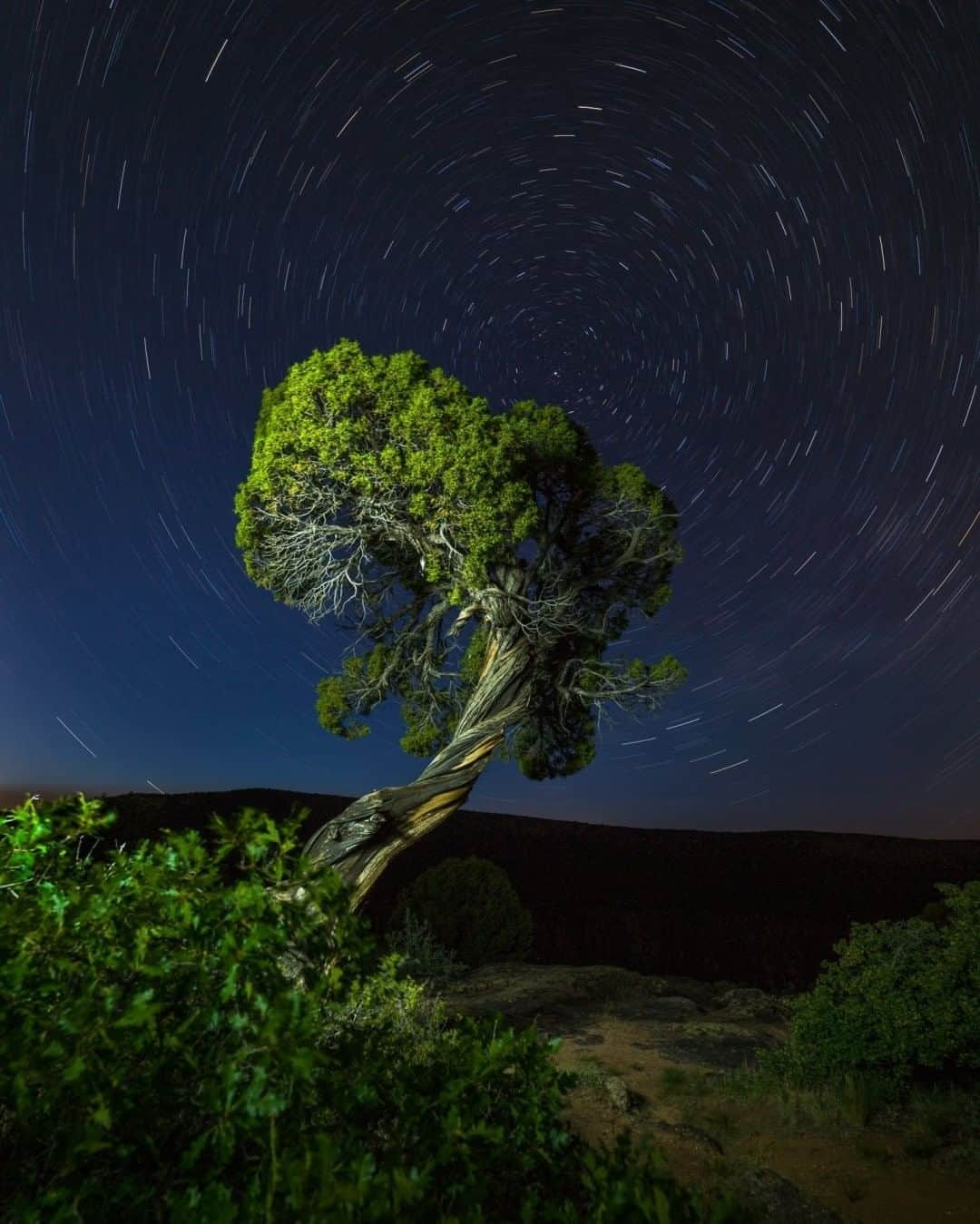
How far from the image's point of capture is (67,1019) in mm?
1399

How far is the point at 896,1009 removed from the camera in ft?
18.6

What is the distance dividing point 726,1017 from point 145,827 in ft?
36.5

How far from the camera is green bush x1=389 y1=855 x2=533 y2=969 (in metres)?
12.1

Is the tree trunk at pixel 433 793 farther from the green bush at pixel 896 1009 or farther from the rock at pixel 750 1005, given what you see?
the rock at pixel 750 1005

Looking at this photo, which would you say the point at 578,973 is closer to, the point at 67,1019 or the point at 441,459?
the point at 441,459

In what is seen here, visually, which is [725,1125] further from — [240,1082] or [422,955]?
[422,955]

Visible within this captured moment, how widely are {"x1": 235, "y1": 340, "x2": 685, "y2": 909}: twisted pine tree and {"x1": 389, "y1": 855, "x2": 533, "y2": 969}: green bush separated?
99.4 inches

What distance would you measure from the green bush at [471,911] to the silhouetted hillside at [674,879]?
1.95m

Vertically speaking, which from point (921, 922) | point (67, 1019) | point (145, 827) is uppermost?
point (145, 827)

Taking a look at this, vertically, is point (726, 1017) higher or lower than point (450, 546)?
lower

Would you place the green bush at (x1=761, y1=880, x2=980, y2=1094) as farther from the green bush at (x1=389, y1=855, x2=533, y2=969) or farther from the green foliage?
the green bush at (x1=389, y1=855, x2=533, y2=969)

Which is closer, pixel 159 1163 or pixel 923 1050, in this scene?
pixel 159 1163

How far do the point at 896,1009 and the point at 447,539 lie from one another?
6.14 m

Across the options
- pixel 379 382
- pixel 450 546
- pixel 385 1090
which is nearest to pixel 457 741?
pixel 450 546
